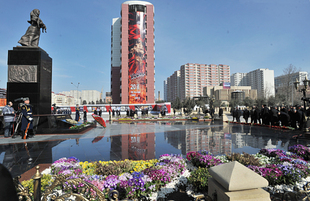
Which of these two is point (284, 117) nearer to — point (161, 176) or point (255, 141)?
point (255, 141)

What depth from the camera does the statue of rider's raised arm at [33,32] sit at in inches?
449

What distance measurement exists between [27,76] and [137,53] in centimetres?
4984

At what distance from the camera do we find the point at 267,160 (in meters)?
5.25

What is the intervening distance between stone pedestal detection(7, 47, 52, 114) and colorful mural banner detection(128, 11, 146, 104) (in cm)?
4653

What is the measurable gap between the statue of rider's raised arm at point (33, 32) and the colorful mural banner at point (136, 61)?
151ft

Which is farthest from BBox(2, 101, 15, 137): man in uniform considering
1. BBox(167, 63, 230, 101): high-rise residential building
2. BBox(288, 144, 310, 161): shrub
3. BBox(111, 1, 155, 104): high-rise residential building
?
BBox(167, 63, 230, 101): high-rise residential building

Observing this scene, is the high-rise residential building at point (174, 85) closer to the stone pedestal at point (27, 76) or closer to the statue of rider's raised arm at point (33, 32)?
the statue of rider's raised arm at point (33, 32)

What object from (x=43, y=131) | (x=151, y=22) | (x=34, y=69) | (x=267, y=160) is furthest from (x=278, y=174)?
(x=151, y=22)

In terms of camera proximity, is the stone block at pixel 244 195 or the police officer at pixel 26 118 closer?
the stone block at pixel 244 195

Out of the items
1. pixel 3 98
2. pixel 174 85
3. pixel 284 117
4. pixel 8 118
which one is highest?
pixel 174 85

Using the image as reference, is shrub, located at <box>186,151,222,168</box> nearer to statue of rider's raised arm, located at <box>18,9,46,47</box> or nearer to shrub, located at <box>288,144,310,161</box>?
shrub, located at <box>288,144,310,161</box>

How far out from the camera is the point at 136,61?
192ft

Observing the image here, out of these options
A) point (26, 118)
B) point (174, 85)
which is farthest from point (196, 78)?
point (26, 118)

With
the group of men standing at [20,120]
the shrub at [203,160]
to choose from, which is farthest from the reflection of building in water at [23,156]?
the shrub at [203,160]
